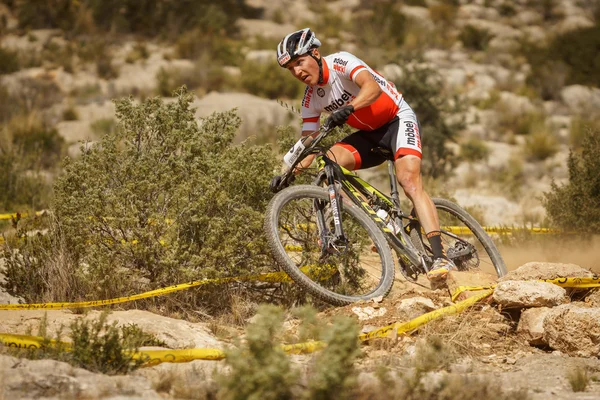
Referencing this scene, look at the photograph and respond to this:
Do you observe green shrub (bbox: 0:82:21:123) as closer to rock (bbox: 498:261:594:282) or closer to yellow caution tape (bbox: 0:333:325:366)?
yellow caution tape (bbox: 0:333:325:366)

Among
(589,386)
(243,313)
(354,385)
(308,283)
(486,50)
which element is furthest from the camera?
(486,50)

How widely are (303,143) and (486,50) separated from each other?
81.0 feet

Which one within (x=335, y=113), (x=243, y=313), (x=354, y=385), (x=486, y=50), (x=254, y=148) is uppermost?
(x=486, y=50)

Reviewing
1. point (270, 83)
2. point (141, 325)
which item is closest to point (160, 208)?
point (141, 325)

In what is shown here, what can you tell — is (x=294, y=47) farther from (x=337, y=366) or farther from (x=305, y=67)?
(x=337, y=366)

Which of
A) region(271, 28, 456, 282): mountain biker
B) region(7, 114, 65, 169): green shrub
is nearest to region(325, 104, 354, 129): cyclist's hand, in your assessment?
region(271, 28, 456, 282): mountain biker

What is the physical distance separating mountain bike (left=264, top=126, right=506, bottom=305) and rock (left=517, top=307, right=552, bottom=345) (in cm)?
94

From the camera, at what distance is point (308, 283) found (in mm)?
5934

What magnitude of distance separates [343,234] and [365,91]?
1224mm

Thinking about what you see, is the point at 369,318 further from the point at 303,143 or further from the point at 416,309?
the point at 303,143

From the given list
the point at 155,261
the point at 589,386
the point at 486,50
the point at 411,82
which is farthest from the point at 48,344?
the point at 486,50

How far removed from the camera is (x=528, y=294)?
6000 mm

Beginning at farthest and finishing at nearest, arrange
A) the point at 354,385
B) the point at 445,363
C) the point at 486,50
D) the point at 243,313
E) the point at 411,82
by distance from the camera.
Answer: the point at 486,50
the point at 411,82
the point at 243,313
the point at 445,363
the point at 354,385

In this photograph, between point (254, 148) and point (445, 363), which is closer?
point (445, 363)
